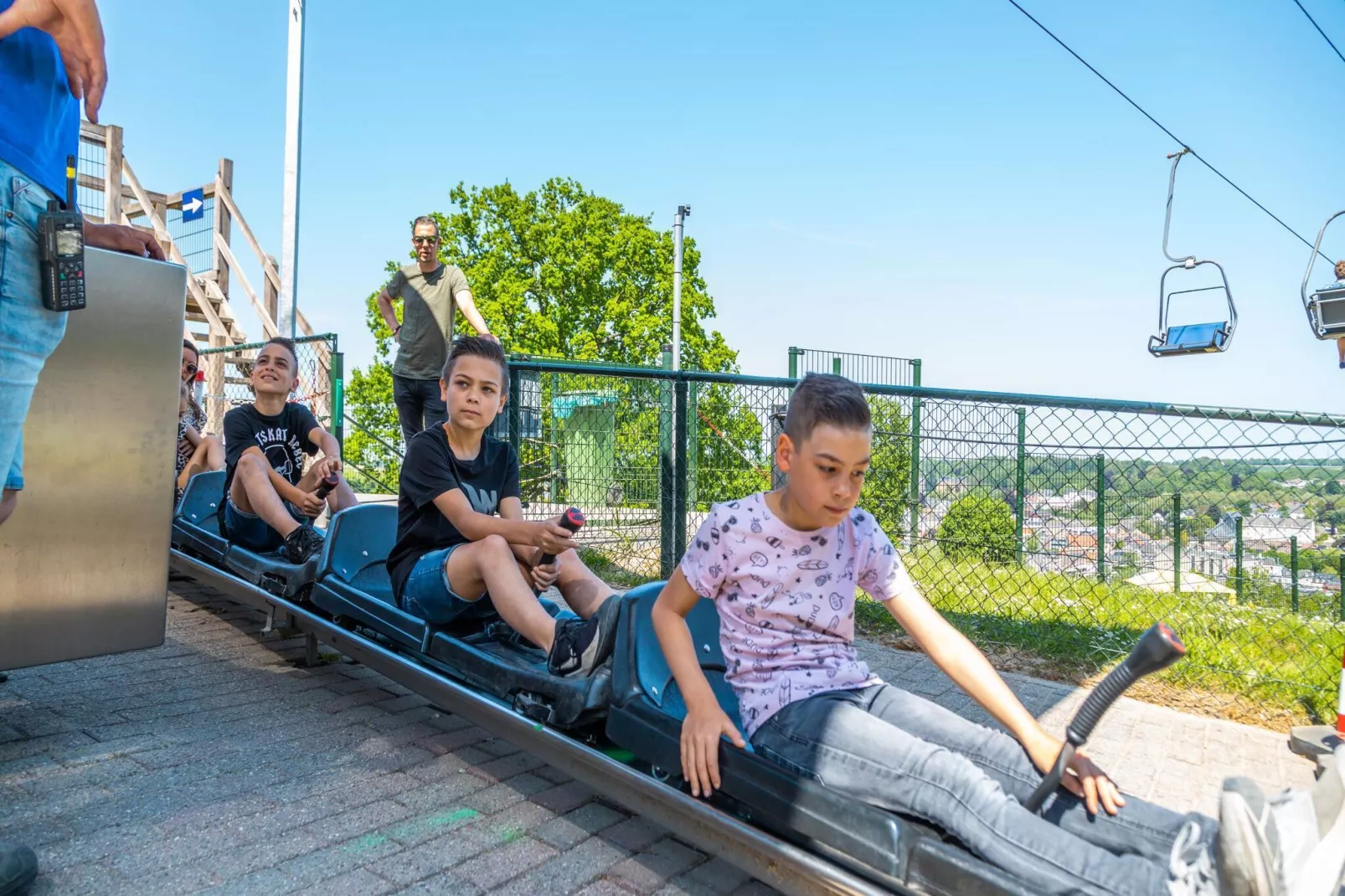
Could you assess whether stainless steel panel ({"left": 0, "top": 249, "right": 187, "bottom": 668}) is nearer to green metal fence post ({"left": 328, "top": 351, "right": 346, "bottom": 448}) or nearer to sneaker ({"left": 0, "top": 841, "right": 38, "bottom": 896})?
sneaker ({"left": 0, "top": 841, "right": 38, "bottom": 896})

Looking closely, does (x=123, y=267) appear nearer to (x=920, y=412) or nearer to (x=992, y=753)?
(x=992, y=753)

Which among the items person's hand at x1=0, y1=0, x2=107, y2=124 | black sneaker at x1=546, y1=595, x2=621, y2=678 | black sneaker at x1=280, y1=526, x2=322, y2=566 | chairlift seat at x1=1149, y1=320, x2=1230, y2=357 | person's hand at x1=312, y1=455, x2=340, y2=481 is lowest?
black sneaker at x1=546, y1=595, x2=621, y2=678

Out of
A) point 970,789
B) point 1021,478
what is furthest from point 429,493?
point 1021,478

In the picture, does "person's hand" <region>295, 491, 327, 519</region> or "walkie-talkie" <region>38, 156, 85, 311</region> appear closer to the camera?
"walkie-talkie" <region>38, 156, 85, 311</region>

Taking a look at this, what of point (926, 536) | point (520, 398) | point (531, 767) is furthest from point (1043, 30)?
point (531, 767)

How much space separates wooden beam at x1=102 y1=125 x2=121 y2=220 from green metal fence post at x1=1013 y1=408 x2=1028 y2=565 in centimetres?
1052

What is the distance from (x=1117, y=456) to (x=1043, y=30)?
3833 mm

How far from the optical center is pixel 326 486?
4105 millimetres

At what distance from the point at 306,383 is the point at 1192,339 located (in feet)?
26.2

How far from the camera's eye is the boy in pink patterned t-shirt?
1.62 meters

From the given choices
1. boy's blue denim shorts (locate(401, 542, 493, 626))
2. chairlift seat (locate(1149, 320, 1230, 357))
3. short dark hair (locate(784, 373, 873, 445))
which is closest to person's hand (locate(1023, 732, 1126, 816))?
short dark hair (locate(784, 373, 873, 445))

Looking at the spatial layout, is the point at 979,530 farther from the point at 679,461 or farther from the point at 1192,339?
the point at 1192,339

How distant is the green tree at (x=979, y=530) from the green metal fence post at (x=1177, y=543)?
0.71 meters

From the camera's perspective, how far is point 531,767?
2.80 metres
